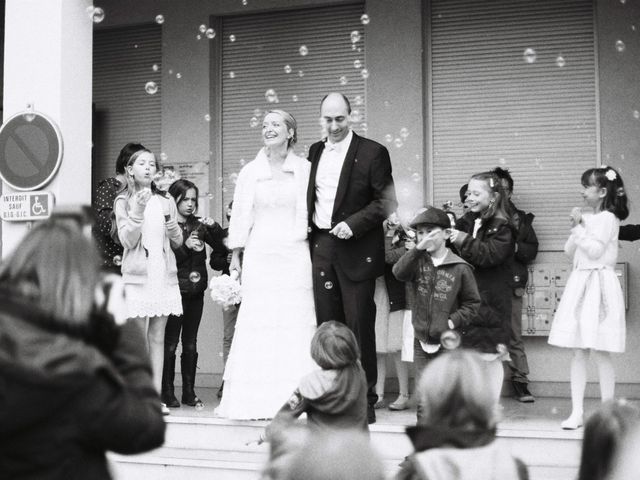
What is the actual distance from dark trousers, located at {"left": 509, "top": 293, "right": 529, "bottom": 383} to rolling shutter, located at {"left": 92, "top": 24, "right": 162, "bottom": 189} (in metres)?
4.20

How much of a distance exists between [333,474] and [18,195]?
5.20m

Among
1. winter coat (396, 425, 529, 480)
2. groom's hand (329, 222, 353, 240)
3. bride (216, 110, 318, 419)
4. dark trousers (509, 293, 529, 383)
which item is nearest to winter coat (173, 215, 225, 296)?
bride (216, 110, 318, 419)

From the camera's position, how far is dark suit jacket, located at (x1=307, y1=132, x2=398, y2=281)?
21.5ft

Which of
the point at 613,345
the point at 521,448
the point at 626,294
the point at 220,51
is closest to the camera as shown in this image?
the point at 521,448

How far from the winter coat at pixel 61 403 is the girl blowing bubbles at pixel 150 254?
445cm

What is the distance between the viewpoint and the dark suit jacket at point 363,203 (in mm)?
6551

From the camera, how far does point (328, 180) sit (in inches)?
265

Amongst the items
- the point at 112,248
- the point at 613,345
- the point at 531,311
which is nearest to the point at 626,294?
the point at 531,311

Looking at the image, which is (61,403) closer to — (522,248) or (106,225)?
(106,225)

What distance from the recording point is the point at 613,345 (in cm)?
622

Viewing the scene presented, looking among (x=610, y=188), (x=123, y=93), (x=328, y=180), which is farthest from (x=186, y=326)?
(x=610, y=188)

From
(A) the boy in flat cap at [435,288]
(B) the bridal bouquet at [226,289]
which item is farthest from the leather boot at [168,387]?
(A) the boy in flat cap at [435,288]

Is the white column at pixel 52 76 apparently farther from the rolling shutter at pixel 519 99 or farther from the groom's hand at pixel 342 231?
the rolling shutter at pixel 519 99

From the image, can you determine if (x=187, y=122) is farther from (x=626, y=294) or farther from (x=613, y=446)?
(x=613, y=446)
